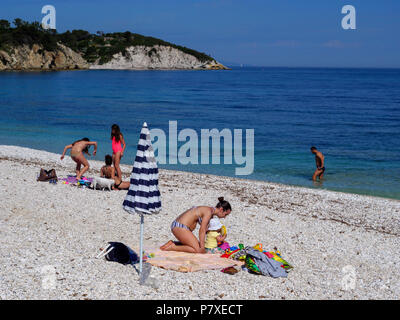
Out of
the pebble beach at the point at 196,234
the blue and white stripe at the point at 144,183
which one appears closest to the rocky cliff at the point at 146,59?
the pebble beach at the point at 196,234

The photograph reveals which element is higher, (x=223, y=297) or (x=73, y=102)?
(x=73, y=102)

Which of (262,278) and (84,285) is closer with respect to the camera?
(84,285)

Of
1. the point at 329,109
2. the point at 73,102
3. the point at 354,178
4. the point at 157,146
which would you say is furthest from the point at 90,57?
the point at 354,178

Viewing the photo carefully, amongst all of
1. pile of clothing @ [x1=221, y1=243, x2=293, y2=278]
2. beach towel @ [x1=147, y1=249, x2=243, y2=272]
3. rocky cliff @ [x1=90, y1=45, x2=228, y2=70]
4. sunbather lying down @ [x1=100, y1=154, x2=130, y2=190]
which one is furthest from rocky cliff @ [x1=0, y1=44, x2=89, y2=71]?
pile of clothing @ [x1=221, y1=243, x2=293, y2=278]

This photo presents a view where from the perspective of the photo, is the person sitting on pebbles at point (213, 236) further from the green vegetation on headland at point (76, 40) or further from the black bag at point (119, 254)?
the green vegetation on headland at point (76, 40)

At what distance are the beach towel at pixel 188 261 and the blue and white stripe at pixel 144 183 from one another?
148 centimetres

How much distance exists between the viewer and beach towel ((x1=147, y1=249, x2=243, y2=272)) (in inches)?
336

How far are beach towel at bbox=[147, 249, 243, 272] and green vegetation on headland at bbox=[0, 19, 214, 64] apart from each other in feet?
408

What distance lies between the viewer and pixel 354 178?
21.5 metres

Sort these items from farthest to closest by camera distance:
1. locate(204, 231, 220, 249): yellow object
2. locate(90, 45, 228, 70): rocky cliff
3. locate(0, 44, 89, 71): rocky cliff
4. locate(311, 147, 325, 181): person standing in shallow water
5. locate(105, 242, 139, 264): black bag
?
locate(90, 45, 228, 70): rocky cliff
locate(0, 44, 89, 71): rocky cliff
locate(311, 147, 325, 181): person standing in shallow water
locate(204, 231, 220, 249): yellow object
locate(105, 242, 139, 264): black bag

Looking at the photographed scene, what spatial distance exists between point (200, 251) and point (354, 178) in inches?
565

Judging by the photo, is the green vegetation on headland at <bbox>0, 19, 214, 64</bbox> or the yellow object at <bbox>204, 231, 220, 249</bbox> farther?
the green vegetation on headland at <bbox>0, 19, 214, 64</bbox>

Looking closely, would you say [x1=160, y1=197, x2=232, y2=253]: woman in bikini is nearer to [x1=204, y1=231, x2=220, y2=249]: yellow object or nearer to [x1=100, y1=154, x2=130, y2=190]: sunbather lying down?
[x1=204, y1=231, x2=220, y2=249]: yellow object
